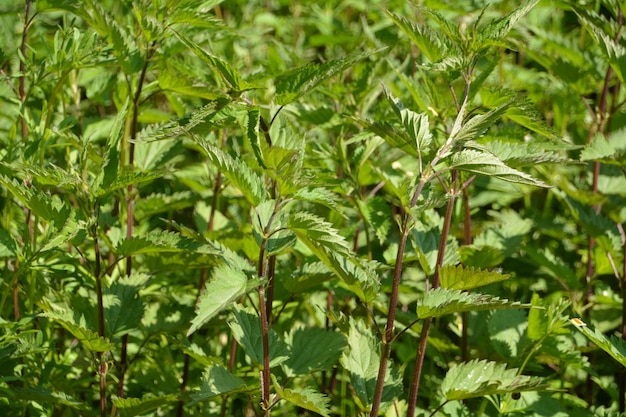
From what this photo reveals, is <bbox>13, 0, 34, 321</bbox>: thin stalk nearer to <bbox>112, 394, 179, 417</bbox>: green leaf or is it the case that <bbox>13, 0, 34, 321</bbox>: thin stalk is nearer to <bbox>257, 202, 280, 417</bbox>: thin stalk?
<bbox>112, 394, 179, 417</bbox>: green leaf

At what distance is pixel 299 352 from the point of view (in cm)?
175

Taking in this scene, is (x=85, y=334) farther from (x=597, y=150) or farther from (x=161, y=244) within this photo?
(x=597, y=150)

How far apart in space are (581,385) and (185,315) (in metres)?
1.24

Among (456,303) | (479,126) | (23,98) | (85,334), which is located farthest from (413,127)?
(23,98)

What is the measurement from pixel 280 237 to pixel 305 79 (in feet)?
1.06

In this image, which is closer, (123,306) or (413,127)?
(413,127)

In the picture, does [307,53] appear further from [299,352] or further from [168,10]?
[299,352]

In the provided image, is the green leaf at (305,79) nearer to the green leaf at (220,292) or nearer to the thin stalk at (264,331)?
the thin stalk at (264,331)

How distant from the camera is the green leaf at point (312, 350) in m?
1.70

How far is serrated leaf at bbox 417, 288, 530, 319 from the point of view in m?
1.34

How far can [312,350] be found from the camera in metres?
1.74

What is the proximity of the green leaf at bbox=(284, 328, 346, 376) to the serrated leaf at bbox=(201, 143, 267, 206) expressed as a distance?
0.43 m

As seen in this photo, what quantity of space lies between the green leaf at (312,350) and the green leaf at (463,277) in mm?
322

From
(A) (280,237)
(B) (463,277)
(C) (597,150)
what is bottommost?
(B) (463,277)
